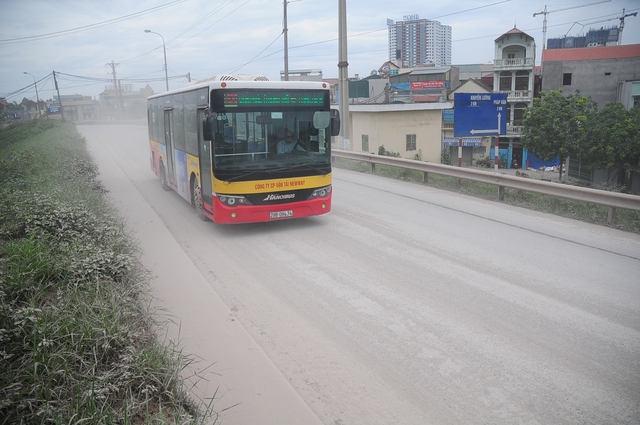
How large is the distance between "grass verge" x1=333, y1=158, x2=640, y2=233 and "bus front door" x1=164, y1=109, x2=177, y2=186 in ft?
24.0

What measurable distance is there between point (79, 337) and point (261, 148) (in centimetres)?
585

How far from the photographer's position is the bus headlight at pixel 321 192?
33.8ft

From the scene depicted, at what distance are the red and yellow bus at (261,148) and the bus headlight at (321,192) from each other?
2 cm

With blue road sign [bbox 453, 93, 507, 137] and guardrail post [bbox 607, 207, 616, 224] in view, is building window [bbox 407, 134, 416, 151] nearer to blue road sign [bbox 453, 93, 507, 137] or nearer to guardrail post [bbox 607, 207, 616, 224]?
blue road sign [bbox 453, 93, 507, 137]

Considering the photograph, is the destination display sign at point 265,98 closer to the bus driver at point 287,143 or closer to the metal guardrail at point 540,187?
the bus driver at point 287,143

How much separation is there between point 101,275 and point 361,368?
3.25 metres

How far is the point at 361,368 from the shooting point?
486cm

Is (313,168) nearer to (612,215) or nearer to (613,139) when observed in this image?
(612,215)

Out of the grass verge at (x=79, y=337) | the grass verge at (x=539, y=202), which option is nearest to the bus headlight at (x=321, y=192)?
→ the grass verge at (x=79, y=337)

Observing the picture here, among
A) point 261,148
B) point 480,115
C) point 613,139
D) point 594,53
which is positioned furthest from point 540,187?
point 594,53

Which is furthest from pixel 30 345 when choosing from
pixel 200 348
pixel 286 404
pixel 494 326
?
pixel 494 326

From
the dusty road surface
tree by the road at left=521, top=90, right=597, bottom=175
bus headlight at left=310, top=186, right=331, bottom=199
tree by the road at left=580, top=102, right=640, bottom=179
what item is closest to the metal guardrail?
the dusty road surface

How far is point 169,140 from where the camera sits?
45.9 ft

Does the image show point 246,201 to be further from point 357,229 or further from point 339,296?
point 339,296
